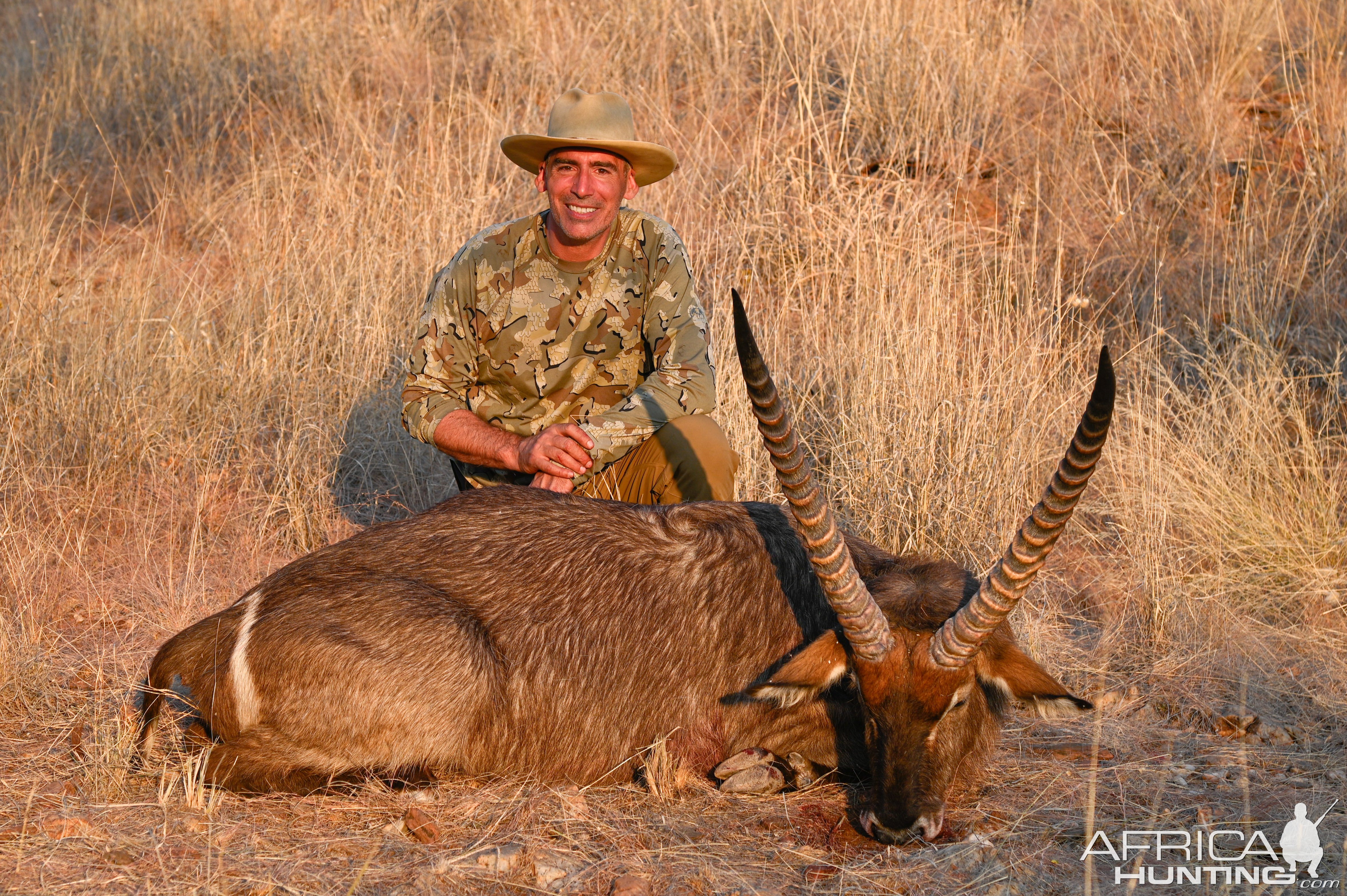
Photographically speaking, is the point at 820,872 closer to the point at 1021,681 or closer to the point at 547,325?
the point at 1021,681

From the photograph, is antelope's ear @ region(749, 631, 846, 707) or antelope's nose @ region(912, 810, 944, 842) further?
antelope's ear @ region(749, 631, 846, 707)

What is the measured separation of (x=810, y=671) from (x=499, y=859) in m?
1.08

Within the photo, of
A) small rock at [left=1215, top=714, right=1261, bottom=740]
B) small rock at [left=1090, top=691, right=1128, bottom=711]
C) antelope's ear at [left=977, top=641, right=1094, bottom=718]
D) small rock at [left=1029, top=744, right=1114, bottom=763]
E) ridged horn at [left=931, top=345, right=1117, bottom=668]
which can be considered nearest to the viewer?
ridged horn at [left=931, top=345, right=1117, bottom=668]

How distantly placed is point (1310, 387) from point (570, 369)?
4.80m

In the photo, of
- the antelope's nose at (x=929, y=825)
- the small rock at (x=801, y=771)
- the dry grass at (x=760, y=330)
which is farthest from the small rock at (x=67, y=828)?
the antelope's nose at (x=929, y=825)

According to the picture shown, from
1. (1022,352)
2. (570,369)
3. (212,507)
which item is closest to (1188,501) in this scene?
(1022,352)

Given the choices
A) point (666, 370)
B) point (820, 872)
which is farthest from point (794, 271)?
point (820, 872)

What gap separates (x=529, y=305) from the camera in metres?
5.64

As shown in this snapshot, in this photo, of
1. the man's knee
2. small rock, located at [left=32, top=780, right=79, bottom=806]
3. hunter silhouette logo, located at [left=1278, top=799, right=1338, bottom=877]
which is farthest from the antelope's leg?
hunter silhouette logo, located at [left=1278, top=799, right=1338, bottom=877]

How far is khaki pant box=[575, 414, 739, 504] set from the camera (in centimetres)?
537

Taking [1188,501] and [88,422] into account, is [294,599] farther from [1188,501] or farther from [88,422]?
[1188,501]

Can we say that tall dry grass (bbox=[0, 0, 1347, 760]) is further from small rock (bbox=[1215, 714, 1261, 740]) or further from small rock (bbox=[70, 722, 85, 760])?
small rock (bbox=[70, 722, 85, 760])

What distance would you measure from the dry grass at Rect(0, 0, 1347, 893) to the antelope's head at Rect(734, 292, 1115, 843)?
0.76 ft

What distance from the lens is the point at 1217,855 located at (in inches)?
150
